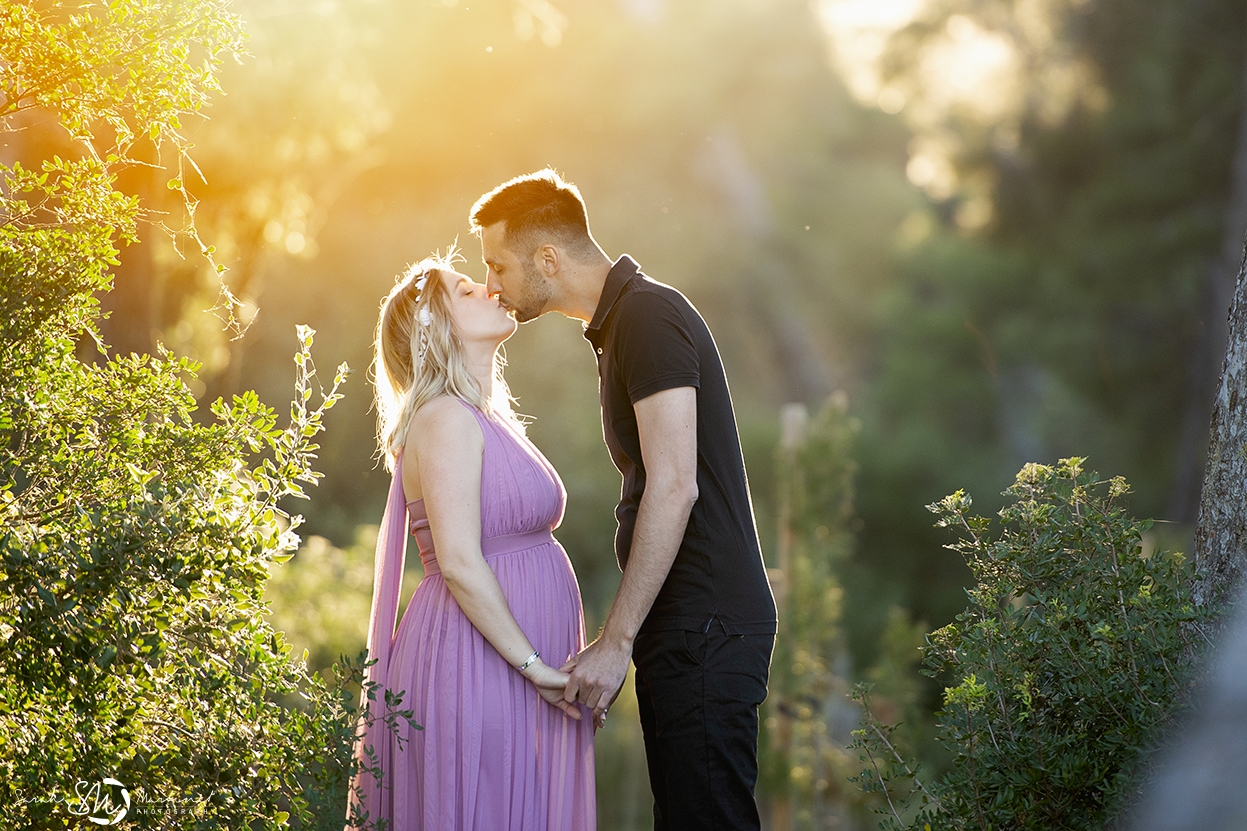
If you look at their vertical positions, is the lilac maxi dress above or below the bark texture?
above

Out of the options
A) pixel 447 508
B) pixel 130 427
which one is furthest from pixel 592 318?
pixel 130 427

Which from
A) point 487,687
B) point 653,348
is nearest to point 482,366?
point 653,348

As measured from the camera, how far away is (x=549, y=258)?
2.05 metres

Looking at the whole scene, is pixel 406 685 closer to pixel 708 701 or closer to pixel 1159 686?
pixel 708 701

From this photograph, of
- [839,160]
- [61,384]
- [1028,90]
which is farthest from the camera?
[839,160]

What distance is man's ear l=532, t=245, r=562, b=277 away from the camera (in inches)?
80.4

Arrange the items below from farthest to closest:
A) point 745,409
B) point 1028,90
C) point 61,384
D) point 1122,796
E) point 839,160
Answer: point 839,160 → point 745,409 → point 1028,90 → point 61,384 → point 1122,796

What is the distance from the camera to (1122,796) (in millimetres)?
1405

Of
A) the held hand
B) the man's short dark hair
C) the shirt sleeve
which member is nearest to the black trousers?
the held hand

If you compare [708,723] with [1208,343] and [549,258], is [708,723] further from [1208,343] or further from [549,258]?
[1208,343]

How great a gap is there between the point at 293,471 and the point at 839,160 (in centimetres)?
1558

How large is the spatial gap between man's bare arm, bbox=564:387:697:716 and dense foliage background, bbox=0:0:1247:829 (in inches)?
177

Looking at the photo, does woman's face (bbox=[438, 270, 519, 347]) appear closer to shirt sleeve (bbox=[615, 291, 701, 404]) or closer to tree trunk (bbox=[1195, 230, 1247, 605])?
shirt sleeve (bbox=[615, 291, 701, 404])

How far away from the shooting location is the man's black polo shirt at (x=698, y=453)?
1.84 m
